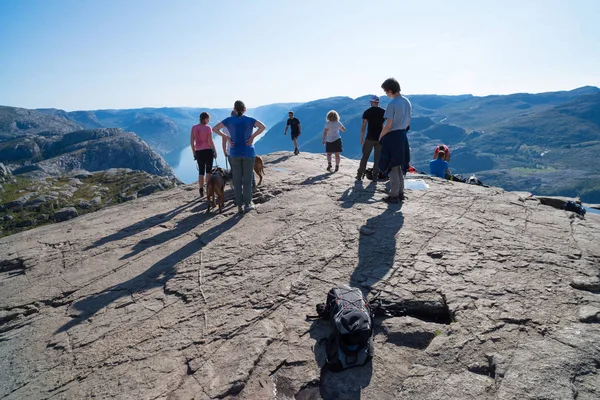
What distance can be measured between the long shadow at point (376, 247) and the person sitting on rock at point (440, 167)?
4.88m

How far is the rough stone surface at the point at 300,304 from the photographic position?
3.86m

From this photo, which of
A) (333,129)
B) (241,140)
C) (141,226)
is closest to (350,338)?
(241,140)

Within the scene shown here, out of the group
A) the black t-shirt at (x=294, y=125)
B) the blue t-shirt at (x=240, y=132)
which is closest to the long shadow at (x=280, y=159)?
the black t-shirt at (x=294, y=125)

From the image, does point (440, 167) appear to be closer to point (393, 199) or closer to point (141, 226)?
point (393, 199)

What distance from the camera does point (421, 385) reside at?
3.69 m

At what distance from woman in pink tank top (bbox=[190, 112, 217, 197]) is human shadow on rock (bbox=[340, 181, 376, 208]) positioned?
4.40 metres

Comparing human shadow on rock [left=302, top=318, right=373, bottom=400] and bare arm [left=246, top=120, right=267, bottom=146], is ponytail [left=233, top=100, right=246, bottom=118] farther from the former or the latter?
human shadow on rock [left=302, top=318, right=373, bottom=400]

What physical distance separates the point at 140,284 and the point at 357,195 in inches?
267

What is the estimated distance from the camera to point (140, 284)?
6.12 metres

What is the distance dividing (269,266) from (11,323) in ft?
14.5

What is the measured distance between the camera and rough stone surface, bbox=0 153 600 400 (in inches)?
152

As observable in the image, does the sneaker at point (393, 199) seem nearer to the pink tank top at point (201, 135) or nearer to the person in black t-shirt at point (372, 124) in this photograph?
the person in black t-shirt at point (372, 124)

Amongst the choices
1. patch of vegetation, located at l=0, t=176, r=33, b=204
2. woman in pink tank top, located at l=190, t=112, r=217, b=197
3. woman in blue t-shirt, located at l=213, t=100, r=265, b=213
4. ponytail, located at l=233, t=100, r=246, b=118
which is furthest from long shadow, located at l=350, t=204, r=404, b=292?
patch of vegetation, located at l=0, t=176, r=33, b=204

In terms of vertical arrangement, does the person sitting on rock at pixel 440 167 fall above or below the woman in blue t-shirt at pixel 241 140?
below
